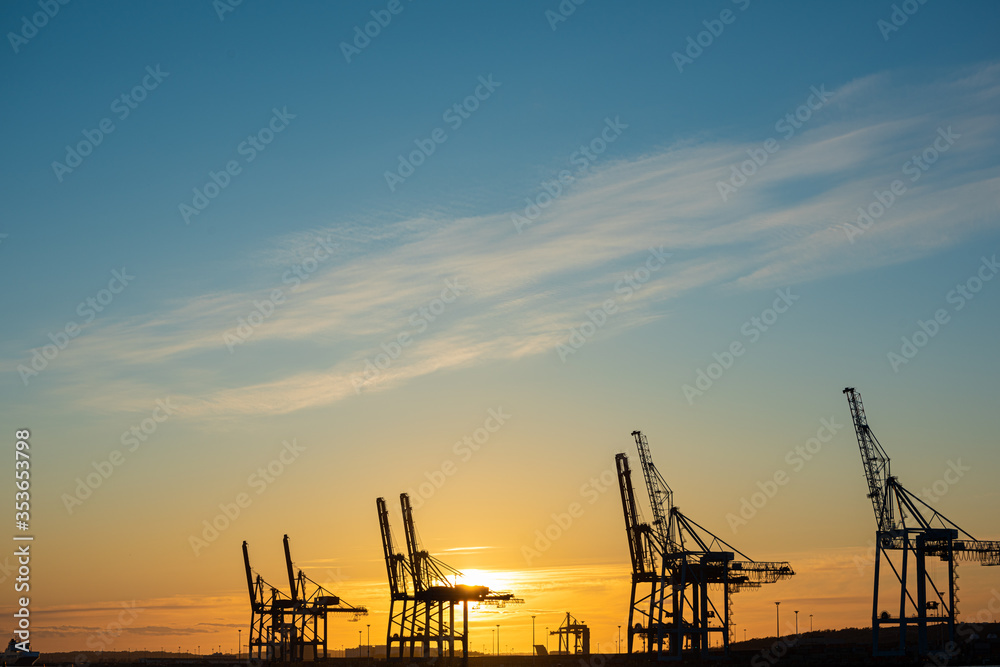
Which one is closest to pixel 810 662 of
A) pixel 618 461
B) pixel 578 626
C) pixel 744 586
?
pixel 744 586

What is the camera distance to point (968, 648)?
4313 inches

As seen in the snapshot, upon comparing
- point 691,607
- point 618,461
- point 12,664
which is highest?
point 618,461

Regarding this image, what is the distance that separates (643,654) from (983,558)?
50710mm

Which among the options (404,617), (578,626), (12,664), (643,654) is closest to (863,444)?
(643,654)

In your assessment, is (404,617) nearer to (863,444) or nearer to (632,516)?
(632,516)

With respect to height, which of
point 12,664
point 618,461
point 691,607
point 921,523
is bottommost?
point 12,664

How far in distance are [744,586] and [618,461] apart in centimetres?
2113

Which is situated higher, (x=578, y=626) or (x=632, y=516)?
(x=632, y=516)

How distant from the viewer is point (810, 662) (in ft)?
379

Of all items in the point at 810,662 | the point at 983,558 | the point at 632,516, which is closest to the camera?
the point at 983,558

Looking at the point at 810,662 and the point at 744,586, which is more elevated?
the point at 744,586

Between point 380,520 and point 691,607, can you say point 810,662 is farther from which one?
point 380,520

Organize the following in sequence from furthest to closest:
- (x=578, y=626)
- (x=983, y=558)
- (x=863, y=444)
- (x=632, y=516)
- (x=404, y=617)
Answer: (x=578, y=626), (x=404, y=617), (x=632, y=516), (x=863, y=444), (x=983, y=558)

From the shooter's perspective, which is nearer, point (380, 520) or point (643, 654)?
point (643, 654)
